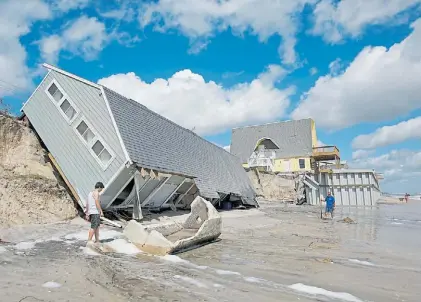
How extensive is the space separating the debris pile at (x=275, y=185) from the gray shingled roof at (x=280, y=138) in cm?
791

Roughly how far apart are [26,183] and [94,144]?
2.81 m

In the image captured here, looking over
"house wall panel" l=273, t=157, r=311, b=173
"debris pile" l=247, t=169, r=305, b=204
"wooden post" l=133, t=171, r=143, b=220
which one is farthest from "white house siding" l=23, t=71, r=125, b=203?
"house wall panel" l=273, t=157, r=311, b=173

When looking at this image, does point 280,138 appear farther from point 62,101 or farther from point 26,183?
point 26,183

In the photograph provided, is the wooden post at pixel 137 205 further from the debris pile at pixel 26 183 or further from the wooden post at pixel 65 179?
the debris pile at pixel 26 183

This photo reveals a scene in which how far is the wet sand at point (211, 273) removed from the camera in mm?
5148

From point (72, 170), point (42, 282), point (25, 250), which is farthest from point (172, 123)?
point (42, 282)

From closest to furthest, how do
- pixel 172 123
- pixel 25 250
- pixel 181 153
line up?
pixel 25 250 → pixel 181 153 → pixel 172 123

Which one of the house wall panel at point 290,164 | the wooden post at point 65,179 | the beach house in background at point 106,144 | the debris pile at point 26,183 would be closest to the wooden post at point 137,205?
the beach house in background at point 106,144

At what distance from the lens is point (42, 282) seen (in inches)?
212

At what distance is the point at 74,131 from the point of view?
14.0m

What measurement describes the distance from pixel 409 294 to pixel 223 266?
3.40 metres

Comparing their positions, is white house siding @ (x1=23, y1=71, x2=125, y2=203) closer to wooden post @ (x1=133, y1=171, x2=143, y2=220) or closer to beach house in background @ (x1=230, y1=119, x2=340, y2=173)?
wooden post @ (x1=133, y1=171, x2=143, y2=220)

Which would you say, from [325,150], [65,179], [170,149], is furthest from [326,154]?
[65,179]

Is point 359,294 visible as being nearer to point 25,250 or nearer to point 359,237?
point 25,250
